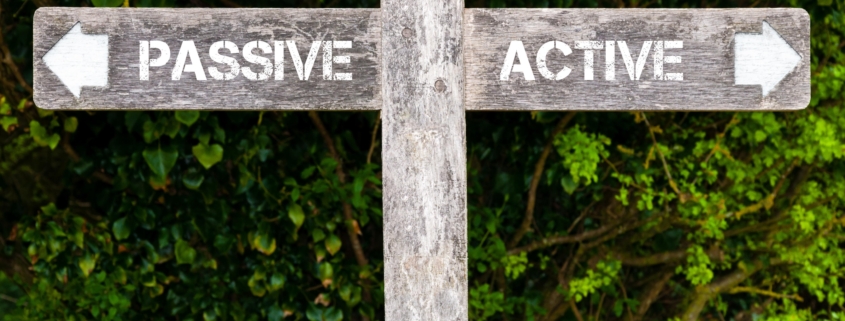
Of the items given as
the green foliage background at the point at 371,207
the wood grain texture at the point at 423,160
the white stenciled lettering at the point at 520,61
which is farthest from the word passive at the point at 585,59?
the green foliage background at the point at 371,207

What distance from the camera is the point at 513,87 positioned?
70.4 inches

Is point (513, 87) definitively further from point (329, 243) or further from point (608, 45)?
point (329, 243)

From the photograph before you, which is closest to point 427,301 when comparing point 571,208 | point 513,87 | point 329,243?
point 513,87

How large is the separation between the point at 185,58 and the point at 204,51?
0.12 feet

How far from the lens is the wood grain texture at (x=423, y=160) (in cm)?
173

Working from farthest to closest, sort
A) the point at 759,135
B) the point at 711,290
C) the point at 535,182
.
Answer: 1. the point at 711,290
2. the point at 535,182
3. the point at 759,135

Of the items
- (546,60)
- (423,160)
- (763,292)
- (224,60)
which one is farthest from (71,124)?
(763,292)

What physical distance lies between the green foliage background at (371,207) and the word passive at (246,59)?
1.11 m

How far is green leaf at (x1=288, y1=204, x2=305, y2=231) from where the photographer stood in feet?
10.4

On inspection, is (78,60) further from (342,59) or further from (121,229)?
(121,229)

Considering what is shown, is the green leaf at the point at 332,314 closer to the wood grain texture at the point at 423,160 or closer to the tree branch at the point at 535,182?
the tree branch at the point at 535,182

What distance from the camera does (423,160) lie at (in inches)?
68.1

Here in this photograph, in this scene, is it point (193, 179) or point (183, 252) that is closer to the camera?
point (193, 179)

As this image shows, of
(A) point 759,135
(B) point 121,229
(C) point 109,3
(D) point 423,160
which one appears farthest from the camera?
(A) point 759,135
